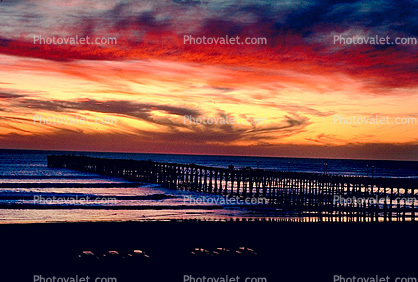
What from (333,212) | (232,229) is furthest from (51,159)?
(232,229)

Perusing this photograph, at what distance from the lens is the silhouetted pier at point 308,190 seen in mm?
25156

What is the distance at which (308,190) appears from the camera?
47.6 meters

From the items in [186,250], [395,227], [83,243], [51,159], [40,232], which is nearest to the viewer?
[186,250]

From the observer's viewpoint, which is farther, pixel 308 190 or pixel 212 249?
pixel 308 190

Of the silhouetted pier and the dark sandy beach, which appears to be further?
the silhouetted pier

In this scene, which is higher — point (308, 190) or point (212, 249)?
point (212, 249)

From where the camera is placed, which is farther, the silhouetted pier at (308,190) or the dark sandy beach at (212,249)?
the silhouetted pier at (308,190)

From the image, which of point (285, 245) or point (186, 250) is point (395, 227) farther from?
point (186, 250)

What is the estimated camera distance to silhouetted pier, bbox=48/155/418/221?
25.2 meters

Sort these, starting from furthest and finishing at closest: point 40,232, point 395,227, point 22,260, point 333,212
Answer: point 333,212 → point 395,227 → point 40,232 → point 22,260

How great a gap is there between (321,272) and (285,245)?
286cm

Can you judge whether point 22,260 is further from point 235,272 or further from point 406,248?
point 406,248

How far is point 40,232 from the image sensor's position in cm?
1366

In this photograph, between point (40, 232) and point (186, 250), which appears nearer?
point (186, 250)
